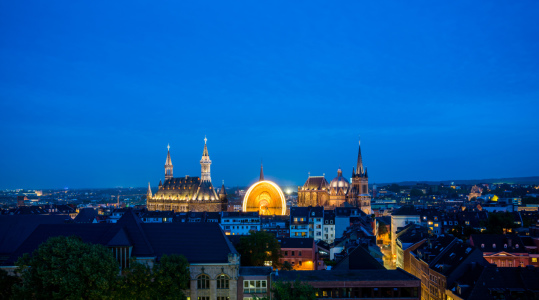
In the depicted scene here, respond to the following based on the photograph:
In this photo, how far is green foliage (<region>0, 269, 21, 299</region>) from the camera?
46531mm

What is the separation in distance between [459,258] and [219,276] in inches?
1191

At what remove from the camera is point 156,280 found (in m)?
45.9

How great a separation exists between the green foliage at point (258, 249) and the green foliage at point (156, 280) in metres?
20.9

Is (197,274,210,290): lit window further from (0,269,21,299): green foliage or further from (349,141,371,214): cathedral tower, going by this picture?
(349,141,371,214): cathedral tower

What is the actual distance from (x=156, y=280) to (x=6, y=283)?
1409 centimetres

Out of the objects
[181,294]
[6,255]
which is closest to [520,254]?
[181,294]

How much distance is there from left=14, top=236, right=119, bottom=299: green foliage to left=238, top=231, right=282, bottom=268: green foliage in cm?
2619

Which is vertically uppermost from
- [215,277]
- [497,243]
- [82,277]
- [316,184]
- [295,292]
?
[316,184]

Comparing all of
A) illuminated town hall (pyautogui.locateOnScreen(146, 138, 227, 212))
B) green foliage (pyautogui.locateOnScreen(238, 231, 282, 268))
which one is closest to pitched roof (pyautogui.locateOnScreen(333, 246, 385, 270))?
green foliage (pyautogui.locateOnScreen(238, 231, 282, 268))

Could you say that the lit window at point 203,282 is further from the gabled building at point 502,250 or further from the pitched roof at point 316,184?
the pitched roof at point 316,184

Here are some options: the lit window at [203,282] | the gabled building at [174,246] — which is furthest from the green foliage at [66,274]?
the lit window at [203,282]

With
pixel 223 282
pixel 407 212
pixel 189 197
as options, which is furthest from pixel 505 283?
pixel 189 197

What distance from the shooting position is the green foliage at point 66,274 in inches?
1688

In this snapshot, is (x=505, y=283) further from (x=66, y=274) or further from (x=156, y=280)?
(x=66, y=274)
